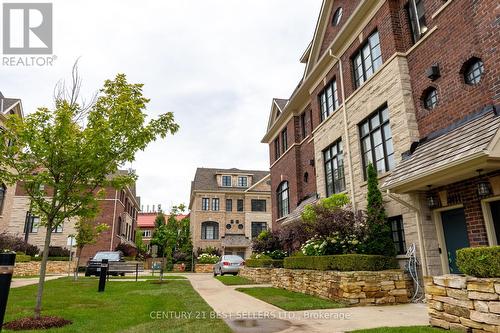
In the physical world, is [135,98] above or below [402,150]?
above

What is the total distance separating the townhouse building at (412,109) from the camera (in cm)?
795

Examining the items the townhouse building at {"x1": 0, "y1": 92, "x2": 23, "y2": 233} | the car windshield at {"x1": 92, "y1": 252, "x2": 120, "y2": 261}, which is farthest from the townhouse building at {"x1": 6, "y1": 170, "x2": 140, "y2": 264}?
the car windshield at {"x1": 92, "y1": 252, "x2": 120, "y2": 261}

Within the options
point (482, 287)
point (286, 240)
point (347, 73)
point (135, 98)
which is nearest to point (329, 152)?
point (347, 73)

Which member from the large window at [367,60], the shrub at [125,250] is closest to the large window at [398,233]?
the large window at [367,60]

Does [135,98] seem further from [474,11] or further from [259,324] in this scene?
[474,11]

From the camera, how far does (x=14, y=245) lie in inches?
1000

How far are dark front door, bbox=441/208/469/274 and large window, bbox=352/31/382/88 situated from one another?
604 centimetres

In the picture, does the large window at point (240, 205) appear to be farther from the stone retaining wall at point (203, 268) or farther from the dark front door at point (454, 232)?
the dark front door at point (454, 232)

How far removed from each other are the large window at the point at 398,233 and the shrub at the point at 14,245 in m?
23.9

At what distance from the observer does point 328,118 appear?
52.0 ft

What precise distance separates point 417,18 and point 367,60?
2.53 m

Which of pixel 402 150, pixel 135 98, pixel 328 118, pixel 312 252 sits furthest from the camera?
pixel 328 118

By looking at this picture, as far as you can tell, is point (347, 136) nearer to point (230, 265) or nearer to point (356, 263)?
point (356, 263)

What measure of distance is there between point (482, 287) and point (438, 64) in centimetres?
672
